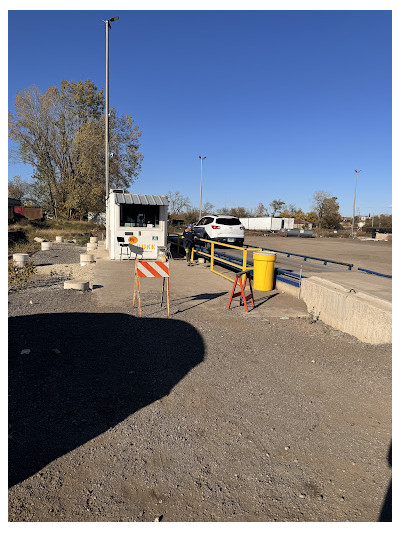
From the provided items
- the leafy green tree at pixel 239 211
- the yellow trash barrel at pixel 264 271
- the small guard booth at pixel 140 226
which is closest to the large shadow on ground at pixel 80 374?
the yellow trash barrel at pixel 264 271

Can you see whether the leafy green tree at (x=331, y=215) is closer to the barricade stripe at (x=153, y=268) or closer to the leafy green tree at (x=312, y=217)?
the leafy green tree at (x=312, y=217)

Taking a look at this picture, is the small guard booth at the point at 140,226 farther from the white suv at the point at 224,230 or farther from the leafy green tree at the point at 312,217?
the leafy green tree at the point at 312,217

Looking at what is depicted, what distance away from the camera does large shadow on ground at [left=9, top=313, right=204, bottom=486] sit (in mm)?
3066

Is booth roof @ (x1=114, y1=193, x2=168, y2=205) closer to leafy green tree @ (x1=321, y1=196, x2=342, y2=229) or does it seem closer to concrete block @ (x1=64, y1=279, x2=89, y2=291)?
concrete block @ (x1=64, y1=279, x2=89, y2=291)

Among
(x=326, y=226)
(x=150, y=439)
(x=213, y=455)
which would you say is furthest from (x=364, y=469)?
(x=326, y=226)

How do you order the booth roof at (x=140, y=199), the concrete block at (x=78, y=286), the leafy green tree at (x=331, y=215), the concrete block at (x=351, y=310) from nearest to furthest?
the concrete block at (x=351, y=310), the concrete block at (x=78, y=286), the booth roof at (x=140, y=199), the leafy green tree at (x=331, y=215)

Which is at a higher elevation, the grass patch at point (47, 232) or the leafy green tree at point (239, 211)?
the leafy green tree at point (239, 211)

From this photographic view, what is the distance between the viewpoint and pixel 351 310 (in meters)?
5.83

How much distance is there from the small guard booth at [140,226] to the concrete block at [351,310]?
8.48 metres

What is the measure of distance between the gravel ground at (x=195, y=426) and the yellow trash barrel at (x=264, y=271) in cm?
355

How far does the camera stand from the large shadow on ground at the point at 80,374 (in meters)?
3.07

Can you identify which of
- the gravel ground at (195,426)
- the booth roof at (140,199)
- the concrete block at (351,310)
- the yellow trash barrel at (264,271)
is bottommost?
the gravel ground at (195,426)

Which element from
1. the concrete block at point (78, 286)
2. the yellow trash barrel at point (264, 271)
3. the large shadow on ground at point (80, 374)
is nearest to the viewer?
the large shadow on ground at point (80, 374)

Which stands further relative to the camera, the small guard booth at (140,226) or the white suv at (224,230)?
the white suv at (224,230)
